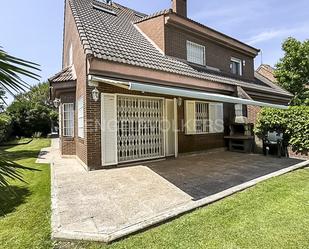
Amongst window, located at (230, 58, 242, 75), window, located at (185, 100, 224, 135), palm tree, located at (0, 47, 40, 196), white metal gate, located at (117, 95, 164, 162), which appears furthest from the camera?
window, located at (230, 58, 242, 75)

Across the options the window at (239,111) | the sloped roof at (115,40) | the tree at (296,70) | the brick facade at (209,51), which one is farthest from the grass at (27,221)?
the tree at (296,70)

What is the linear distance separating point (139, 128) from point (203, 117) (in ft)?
17.6

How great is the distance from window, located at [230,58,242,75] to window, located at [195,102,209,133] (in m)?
6.96

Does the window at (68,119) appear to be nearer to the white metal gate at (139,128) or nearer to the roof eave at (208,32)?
the white metal gate at (139,128)

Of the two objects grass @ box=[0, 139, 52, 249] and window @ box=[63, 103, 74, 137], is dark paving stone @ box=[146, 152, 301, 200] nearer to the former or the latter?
grass @ box=[0, 139, 52, 249]

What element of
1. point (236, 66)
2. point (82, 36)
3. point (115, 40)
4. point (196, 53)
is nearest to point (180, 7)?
point (196, 53)

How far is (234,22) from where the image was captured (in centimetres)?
2059

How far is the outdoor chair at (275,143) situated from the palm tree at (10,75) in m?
15.1

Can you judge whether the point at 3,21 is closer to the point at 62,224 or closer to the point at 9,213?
the point at 62,224

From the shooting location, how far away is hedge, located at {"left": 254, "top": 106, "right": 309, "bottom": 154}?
13172 millimetres

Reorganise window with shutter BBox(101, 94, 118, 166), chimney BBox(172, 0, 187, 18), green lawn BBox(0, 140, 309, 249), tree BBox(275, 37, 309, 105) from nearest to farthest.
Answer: green lawn BBox(0, 140, 309, 249) → window with shutter BBox(101, 94, 118, 166) → chimney BBox(172, 0, 187, 18) → tree BBox(275, 37, 309, 105)

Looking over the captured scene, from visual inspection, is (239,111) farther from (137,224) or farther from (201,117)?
(137,224)

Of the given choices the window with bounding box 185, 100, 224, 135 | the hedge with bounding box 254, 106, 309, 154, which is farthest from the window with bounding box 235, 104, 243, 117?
the hedge with bounding box 254, 106, 309, 154

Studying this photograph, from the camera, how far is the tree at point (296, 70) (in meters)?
29.7
